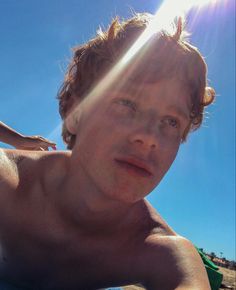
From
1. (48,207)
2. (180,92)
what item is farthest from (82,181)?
(180,92)

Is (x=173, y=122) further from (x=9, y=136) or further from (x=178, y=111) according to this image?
(x=9, y=136)

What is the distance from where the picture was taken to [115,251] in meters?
2.13

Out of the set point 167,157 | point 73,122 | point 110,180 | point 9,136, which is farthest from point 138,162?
point 9,136

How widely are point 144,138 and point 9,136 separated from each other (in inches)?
92.1

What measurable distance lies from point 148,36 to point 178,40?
0.20m

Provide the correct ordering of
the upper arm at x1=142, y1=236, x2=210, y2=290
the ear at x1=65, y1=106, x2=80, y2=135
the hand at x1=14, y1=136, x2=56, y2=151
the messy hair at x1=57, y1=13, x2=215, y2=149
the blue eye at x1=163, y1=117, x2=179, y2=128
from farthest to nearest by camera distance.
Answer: the hand at x1=14, y1=136, x2=56, y2=151 < the ear at x1=65, y1=106, x2=80, y2=135 < the messy hair at x1=57, y1=13, x2=215, y2=149 < the blue eye at x1=163, y1=117, x2=179, y2=128 < the upper arm at x1=142, y1=236, x2=210, y2=290

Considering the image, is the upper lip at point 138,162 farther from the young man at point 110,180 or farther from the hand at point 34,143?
the hand at point 34,143

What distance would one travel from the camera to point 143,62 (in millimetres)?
2039

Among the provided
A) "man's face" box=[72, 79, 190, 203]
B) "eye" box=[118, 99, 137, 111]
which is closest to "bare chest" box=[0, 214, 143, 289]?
"man's face" box=[72, 79, 190, 203]

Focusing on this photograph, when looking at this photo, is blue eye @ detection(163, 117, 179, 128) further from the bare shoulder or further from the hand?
the hand

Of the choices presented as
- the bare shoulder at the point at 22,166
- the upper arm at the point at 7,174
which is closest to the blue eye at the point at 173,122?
the bare shoulder at the point at 22,166

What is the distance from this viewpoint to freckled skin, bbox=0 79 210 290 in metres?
1.72

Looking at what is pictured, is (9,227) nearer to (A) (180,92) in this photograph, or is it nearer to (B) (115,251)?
(B) (115,251)

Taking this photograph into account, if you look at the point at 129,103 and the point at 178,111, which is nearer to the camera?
the point at 129,103
